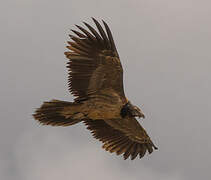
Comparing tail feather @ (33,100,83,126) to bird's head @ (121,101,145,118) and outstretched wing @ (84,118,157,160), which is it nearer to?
outstretched wing @ (84,118,157,160)

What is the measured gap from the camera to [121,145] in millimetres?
21875

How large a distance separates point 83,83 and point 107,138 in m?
2.27

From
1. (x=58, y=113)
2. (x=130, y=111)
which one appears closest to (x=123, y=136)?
(x=130, y=111)

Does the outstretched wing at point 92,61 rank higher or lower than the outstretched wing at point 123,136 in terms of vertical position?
higher

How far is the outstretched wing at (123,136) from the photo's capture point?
70.9ft

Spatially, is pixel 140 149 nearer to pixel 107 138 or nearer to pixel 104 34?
pixel 107 138

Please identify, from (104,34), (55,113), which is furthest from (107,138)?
(104,34)

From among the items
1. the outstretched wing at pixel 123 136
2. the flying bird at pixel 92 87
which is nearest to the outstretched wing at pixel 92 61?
the flying bird at pixel 92 87

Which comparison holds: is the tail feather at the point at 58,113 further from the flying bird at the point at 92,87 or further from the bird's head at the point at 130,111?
the bird's head at the point at 130,111

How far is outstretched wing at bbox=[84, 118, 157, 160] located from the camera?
21.6 metres

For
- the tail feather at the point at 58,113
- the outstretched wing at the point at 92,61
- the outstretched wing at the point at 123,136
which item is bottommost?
the outstretched wing at the point at 123,136

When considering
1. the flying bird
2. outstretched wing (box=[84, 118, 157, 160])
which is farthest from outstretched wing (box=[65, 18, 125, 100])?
outstretched wing (box=[84, 118, 157, 160])

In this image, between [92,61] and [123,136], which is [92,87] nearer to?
[92,61]

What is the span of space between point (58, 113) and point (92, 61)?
1.70m
